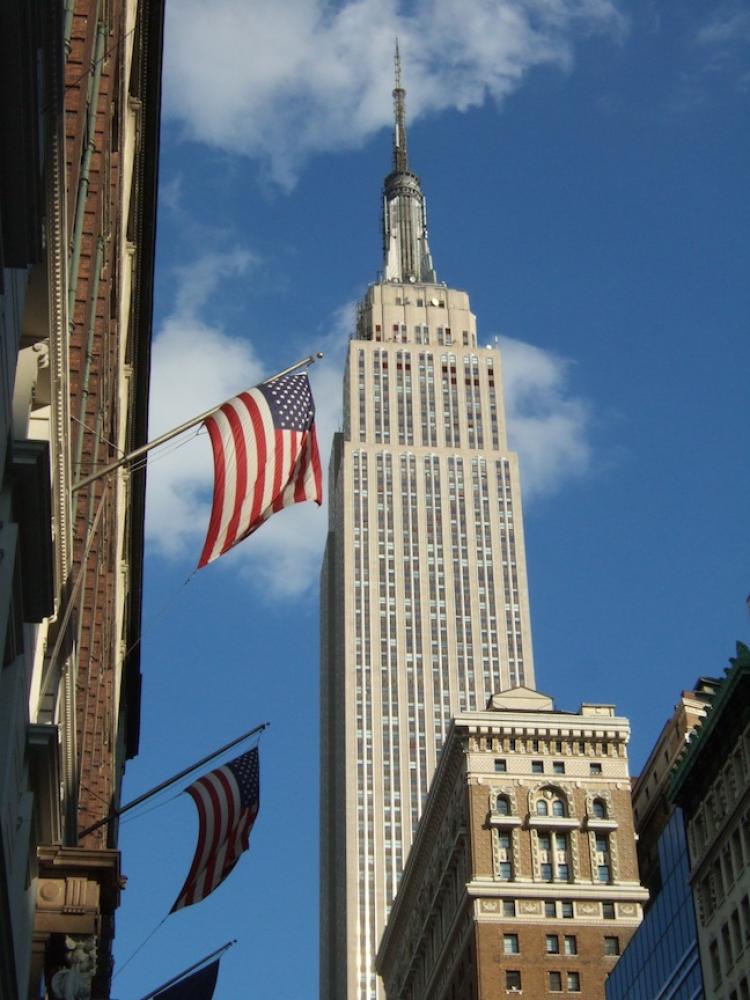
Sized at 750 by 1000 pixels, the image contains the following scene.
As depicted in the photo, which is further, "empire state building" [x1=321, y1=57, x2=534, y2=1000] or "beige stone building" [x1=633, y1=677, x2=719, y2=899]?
"empire state building" [x1=321, y1=57, x2=534, y2=1000]

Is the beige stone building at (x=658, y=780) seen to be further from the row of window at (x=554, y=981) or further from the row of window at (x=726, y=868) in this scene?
the row of window at (x=726, y=868)

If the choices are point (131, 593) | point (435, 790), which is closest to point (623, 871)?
point (435, 790)

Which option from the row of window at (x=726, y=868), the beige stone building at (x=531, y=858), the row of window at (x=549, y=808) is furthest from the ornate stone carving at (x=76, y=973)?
the row of window at (x=549, y=808)

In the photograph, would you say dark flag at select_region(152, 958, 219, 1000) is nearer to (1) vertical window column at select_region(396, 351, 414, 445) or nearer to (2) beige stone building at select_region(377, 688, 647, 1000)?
(2) beige stone building at select_region(377, 688, 647, 1000)

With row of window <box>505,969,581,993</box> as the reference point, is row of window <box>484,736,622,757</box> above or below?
above

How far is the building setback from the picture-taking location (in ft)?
73.7

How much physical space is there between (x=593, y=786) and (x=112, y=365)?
68.0 metres

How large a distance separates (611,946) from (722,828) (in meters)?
35.9

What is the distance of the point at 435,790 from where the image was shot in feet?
381

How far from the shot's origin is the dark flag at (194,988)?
37.0 meters

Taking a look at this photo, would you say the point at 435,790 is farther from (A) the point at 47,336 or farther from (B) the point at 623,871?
(A) the point at 47,336

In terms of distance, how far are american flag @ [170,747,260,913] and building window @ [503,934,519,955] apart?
6576cm

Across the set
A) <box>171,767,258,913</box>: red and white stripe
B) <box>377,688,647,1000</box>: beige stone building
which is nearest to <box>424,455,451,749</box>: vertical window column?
<box>377,688,647,1000</box>: beige stone building

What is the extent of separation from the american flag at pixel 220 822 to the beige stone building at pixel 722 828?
3025 centimetres
